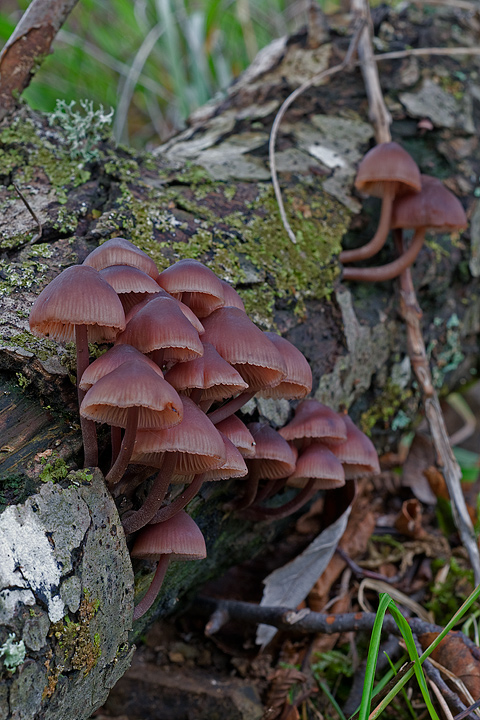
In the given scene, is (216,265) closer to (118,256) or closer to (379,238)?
(118,256)

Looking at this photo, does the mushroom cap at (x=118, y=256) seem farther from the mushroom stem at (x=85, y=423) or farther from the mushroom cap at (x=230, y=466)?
the mushroom cap at (x=230, y=466)

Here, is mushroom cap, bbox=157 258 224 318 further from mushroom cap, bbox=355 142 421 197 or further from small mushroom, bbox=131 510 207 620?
mushroom cap, bbox=355 142 421 197

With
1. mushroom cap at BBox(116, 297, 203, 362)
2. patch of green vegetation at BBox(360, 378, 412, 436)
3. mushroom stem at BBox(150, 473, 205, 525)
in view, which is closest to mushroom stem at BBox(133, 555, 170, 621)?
mushroom stem at BBox(150, 473, 205, 525)

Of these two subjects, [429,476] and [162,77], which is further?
[162,77]

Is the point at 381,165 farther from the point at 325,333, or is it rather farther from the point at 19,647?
the point at 19,647

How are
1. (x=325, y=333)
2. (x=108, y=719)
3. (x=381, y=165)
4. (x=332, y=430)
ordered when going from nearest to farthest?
(x=332, y=430)
(x=108, y=719)
(x=325, y=333)
(x=381, y=165)

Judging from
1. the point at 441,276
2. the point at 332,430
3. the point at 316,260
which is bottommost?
the point at 441,276

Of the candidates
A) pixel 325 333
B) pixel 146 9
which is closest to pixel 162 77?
pixel 146 9
